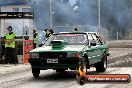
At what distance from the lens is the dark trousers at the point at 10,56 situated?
21297mm

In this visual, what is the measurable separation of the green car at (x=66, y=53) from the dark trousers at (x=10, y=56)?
5499 mm

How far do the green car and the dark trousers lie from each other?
216 inches

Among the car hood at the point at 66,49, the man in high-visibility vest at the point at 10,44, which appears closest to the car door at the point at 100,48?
the car hood at the point at 66,49

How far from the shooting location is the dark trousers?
69.9ft

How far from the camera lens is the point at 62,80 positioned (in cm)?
1439

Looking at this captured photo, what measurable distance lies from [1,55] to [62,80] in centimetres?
787

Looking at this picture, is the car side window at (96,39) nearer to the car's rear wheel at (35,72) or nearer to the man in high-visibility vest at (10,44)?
the car's rear wheel at (35,72)

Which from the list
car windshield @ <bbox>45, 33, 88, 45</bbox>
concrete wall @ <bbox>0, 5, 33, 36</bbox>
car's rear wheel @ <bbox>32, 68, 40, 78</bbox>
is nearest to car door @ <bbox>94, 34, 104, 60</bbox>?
car windshield @ <bbox>45, 33, 88, 45</bbox>

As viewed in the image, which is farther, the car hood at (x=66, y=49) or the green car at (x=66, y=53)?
the car hood at (x=66, y=49)

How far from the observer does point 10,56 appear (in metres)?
21.5

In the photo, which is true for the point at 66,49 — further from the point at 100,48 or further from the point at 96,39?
the point at 100,48

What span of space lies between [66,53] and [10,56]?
7.66 metres

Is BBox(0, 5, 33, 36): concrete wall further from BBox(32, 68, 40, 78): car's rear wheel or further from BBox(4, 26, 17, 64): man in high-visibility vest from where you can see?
BBox(32, 68, 40, 78): car's rear wheel

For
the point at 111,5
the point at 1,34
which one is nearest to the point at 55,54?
the point at 1,34
